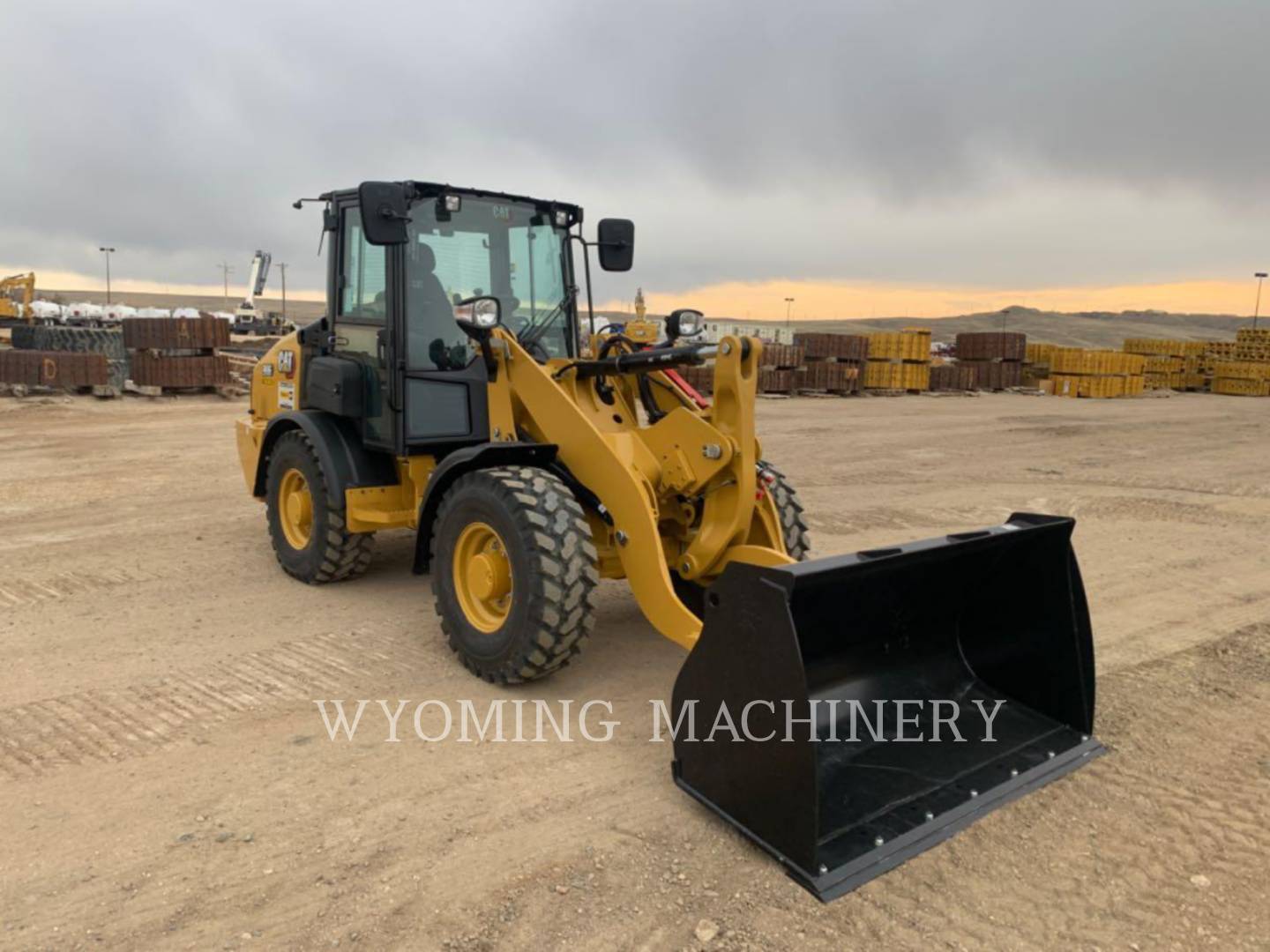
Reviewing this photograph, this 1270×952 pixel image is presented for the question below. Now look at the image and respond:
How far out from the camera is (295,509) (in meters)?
6.31

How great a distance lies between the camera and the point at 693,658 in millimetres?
3443

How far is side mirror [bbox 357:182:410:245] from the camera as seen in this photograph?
4516 millimetres

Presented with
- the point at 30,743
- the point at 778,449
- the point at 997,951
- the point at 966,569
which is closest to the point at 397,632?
the point at 30,743

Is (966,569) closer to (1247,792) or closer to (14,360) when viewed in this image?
(1247,792)

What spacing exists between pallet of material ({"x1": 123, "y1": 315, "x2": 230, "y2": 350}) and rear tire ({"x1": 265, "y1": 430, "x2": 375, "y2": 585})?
12.8 metres

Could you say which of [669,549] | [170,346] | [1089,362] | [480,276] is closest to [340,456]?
[480,276]

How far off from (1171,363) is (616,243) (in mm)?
33679

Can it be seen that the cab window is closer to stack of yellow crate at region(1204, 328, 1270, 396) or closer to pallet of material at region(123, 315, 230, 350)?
pallet of material at region(123, 315, 230, 350)

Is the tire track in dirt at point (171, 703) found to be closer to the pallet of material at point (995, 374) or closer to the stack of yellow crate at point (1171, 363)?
the pallet of material at point (995, 374)

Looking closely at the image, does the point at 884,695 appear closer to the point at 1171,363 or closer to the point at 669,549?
the point at 669,549

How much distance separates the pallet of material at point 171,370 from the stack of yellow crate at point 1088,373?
77.0ft

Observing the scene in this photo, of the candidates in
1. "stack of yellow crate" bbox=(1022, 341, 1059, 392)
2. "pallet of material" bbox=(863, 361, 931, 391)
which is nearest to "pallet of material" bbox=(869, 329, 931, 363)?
"pallet of material" bbox=(863, 361, 931, 391)

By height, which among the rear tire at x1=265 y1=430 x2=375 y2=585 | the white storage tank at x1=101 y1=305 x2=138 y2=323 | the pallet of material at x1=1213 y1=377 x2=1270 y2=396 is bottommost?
the rear tire at x1=265 y1=430 x2=375 y2=585

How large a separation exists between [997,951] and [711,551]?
203 cm
